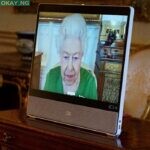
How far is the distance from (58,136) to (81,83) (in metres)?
0.19

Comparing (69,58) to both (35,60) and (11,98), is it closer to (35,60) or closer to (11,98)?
(35,60)

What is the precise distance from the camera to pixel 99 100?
1260 millimetres

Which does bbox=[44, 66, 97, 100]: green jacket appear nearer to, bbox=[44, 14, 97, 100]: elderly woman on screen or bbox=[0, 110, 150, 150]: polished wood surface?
bbox=[44, 14, 97, 100]: elderly woman on screen

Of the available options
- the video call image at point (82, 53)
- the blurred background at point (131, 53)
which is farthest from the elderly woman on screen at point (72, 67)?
the blurred background at point (131, 53)

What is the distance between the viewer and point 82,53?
1311mm

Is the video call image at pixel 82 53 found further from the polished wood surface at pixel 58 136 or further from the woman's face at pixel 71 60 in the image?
the polished wood surface at pixel 58 136

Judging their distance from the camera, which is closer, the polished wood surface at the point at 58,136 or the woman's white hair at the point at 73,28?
the polished wood surface at the point at 58,136

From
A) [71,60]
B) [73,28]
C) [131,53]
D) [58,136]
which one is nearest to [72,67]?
[71,60]

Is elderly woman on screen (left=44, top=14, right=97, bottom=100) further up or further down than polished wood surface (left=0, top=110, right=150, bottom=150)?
further up

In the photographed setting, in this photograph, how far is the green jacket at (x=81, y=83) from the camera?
1.28 metres

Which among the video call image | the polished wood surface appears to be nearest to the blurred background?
the video call image

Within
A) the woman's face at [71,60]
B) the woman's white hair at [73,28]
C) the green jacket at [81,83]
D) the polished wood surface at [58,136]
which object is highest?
the woman's white hair at [73,28]

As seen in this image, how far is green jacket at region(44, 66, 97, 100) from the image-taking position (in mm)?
1284

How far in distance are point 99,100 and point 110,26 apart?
9.1 inches
